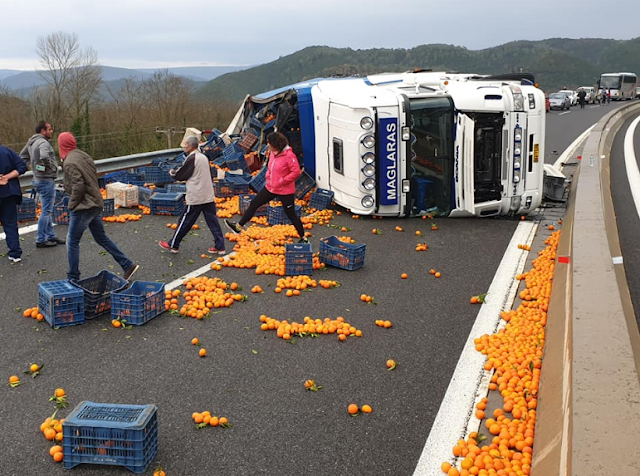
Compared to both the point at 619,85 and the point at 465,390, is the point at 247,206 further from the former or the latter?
the point at 619,85

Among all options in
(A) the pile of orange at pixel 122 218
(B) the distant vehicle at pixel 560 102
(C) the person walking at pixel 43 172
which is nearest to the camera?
(C) the person walking at pixel 43 172

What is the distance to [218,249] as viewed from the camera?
31.7ft

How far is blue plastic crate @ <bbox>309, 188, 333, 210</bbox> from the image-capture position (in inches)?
506

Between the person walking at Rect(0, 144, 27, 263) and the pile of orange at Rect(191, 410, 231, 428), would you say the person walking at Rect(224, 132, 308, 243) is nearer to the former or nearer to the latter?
the person walking at Rect(0, 144, 27, 263)

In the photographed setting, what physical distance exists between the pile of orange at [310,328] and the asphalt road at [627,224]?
328 cm

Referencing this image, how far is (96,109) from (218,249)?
22.8 m

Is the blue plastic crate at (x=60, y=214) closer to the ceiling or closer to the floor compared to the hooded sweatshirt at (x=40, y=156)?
closer to the floor

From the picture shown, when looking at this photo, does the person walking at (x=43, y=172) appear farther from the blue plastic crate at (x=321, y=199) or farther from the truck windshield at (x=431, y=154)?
the truck windshield at (x=431, y=154)

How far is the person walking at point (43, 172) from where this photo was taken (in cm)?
973

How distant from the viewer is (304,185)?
1377 cm

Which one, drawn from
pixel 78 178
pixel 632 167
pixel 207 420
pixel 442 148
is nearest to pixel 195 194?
pixel 78 178

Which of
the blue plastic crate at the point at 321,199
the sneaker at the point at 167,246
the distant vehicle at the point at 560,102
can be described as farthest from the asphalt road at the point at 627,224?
the distant vehicle at the point at 560,102

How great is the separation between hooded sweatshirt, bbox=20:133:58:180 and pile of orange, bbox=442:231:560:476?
766cm

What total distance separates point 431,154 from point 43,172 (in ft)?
23.9
